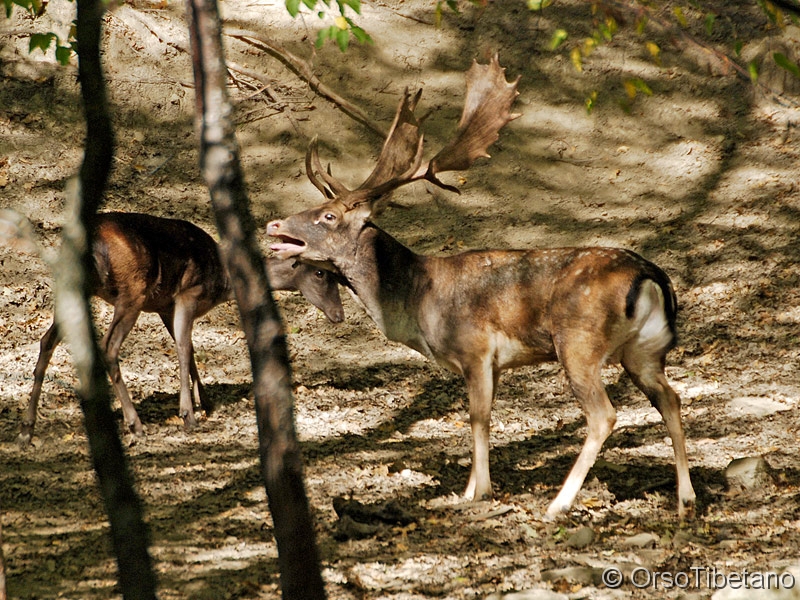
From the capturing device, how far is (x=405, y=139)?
6.96 m

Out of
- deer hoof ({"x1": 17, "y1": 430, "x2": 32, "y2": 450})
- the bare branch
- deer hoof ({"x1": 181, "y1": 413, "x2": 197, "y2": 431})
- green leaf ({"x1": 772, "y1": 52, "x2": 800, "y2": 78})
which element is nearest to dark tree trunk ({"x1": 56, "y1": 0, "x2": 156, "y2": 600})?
green leaf ({"x1": 772, "y1": 52, "x2": 800, "y2": 78})

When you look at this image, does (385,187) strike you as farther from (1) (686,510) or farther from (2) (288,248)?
(1) (686,510)

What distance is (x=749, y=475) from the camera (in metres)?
5.92

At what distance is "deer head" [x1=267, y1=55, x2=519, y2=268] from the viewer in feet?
22.1

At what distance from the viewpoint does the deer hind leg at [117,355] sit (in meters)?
7.49

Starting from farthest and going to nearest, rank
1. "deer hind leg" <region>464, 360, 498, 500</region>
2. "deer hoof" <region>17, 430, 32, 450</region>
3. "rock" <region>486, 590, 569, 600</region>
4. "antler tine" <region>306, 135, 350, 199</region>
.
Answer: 1. "deer hoof" <region>17, 430, 32, 450</region>
2. "antler tine" <region>306, 135, 350, 199</region>
3. "deer hind leg" <region>464, 360, 498, 500</region>
4. "rock" <region>486, 590, 569, 600</region>

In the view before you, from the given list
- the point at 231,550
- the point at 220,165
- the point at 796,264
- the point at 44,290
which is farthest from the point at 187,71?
the point at 220,165

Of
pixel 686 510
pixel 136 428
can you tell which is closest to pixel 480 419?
pixel 686 510

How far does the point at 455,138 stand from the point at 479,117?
247 millimetres

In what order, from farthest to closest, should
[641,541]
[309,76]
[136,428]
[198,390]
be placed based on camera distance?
[309,76] < [198,390] < [136,428] < [641,541]

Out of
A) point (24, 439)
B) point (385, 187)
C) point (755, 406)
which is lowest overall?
point (755, 406)

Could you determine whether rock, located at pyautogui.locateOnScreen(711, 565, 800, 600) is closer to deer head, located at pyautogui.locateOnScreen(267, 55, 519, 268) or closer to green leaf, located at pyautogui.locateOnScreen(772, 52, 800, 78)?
green leaf, located at pyautogui.locateOnScreen(772, 52, 800, 78)

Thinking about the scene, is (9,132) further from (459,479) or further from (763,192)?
(763,192)

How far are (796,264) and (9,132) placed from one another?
30.3 ft
